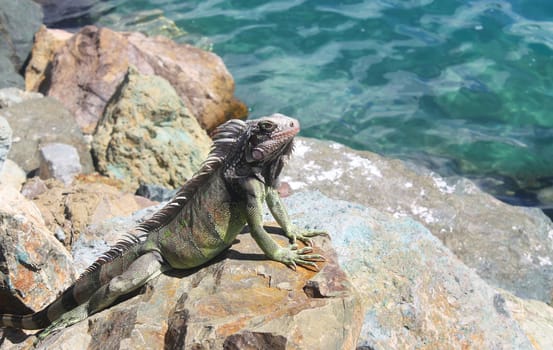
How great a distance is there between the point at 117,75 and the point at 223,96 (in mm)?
2024

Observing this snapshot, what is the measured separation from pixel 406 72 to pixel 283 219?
10160 millimetres

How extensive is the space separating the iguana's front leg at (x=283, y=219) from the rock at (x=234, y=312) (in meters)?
0.24

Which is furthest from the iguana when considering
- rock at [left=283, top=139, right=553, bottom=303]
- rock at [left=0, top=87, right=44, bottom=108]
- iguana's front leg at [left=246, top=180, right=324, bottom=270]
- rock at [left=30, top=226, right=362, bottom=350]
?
rock at [left=0, top=87, right=44, bottom=108]

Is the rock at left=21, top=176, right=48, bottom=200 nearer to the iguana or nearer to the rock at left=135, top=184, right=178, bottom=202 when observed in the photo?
the rock at left=135, top=184, right=178, bottom=202

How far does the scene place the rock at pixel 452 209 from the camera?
7773 mm

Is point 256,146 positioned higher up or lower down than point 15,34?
higher up

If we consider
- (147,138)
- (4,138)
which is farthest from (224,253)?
(147,138)

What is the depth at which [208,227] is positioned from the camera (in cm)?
437

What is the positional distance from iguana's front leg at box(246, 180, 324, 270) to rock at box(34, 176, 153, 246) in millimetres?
2491

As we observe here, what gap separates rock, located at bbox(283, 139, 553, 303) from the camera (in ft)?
25.5

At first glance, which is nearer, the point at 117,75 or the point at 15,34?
the point at 117,75

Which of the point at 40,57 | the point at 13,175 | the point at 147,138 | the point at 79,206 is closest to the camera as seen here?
the point at 79,206

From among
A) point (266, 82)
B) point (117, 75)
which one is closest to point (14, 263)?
point (117, 75)

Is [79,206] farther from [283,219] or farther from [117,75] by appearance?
[117,75]
